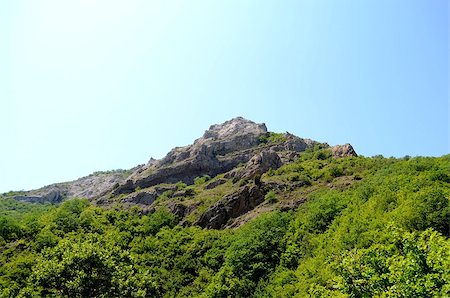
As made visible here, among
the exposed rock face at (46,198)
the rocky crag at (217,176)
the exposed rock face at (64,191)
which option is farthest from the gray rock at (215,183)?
the exposed rock face at (46,198)

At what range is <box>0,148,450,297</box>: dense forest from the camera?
84.4ft

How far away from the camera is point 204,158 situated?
403ft

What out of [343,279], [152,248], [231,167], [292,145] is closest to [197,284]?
Answer: [152,248]

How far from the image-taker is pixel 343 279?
25.6 meters

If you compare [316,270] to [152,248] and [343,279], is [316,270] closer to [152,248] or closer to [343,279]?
[343,279]

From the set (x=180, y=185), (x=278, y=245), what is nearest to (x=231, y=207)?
(x=278, y=245)

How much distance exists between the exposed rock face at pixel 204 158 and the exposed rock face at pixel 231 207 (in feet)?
109

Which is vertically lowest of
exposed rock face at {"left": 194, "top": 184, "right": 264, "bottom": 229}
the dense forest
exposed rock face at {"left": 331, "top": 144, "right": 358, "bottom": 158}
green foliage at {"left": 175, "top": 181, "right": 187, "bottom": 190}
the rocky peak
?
the dense forest

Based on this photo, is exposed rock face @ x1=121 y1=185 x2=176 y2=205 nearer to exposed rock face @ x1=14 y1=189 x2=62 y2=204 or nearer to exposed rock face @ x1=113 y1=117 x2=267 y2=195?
exposed rock face @ x1=113 y1=117 x2=267 y2=195

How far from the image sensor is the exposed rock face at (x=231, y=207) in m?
82.4

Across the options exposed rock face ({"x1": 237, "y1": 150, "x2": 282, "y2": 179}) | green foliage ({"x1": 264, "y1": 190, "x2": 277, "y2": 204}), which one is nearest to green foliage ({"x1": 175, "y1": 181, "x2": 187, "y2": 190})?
exposed rock face ({"x1": 237, "y1": 150, "x2": 282, "y2": 179})

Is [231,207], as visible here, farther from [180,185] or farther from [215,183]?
[180,185]

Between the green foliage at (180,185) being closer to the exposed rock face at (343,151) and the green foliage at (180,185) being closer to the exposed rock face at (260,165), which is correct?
the exposed rock face at (260,165)

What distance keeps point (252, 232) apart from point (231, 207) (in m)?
14.5
